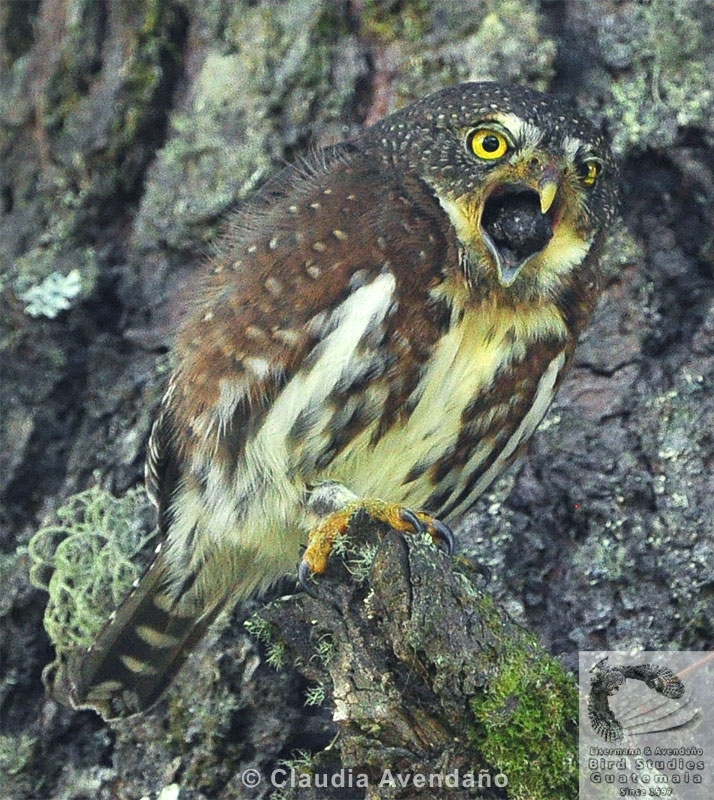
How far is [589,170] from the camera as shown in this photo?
9.39 ft

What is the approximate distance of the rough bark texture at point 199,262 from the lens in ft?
8.91

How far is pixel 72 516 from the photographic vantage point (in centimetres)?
306

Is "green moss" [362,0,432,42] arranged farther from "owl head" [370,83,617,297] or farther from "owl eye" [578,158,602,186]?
"owl eye" [578,158,602,186]

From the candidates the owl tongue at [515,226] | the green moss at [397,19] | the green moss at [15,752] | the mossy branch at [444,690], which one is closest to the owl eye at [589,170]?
the owl tongue at [515,226]

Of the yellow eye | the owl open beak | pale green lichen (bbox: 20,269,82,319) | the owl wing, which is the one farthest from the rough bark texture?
the yellow eye

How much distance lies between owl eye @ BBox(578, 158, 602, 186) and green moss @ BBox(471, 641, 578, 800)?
1196 mm

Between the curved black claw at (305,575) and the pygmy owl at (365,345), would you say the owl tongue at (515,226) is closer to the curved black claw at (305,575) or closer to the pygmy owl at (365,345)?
the pygmy owl at (365,345)

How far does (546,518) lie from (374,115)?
123 centimetres

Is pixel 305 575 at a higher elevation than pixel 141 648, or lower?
higher

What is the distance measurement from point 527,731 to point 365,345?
0.90m

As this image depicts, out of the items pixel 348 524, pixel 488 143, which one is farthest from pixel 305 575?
pixel 488 143

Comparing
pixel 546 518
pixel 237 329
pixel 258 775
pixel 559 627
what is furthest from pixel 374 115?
pixel 258 775

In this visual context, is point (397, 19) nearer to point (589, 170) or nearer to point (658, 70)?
point (658, 70)

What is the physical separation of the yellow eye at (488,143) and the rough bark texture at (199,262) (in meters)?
0.50
